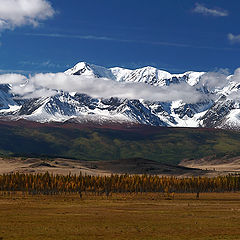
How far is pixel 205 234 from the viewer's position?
70.6m

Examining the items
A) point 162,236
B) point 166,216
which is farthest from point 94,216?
point 162,236

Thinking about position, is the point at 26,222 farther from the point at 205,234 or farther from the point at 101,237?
the point at 205,234

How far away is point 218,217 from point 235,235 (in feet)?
86.0

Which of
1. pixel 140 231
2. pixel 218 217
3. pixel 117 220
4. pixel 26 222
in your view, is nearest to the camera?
pixel 140 231

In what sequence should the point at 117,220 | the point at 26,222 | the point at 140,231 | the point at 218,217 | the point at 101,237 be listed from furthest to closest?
the point at 218,217
the point at 117,220
the point at 26,222
the point at 140,231
the point at 101,237

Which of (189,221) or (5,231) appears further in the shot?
(189,221)

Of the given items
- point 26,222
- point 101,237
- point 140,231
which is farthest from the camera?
point 26,222

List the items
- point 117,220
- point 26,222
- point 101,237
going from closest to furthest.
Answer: point 101,237 → point 26,222 → point 117,220

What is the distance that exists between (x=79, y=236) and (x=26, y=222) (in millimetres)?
18409

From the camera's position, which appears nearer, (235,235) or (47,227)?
(235,235)

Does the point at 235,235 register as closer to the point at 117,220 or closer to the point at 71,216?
the point at 117,220

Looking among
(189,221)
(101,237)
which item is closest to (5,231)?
(101,237)

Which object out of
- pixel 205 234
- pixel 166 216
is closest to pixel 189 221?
pixel 166 216

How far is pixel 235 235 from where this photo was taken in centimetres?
6906
